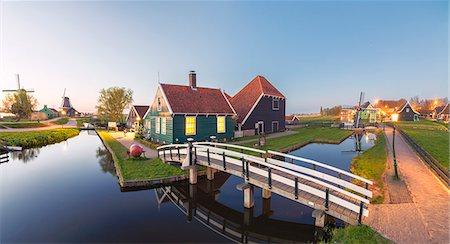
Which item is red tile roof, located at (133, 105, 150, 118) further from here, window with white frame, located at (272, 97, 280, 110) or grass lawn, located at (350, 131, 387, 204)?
grass lawn, located at (350, 131, 387, 204)

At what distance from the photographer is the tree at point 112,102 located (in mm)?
47312

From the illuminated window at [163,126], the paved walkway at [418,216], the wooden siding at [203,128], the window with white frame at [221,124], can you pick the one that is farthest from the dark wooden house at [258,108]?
the paved walkway at [418,216]

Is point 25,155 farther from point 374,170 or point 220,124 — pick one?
point 374,170

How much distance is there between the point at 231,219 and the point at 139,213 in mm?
4126

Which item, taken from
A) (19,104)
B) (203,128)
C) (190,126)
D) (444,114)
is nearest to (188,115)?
(190,126)

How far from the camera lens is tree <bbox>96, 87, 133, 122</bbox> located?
155 ft

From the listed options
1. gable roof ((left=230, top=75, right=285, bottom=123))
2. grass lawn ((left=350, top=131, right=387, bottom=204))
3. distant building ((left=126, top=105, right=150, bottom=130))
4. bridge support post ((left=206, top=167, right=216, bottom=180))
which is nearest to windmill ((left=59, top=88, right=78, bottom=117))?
distant building ((left=126, top=105, right=150, bottom=130))

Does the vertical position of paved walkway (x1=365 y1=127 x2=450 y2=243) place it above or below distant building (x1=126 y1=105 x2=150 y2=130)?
below

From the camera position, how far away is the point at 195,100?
23406mm

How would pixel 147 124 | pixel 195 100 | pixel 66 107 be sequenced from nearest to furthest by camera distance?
pixel 195 100 → pixel 147 124 → pixel 66 107

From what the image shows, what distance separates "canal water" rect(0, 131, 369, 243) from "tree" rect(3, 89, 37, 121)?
52.1 m

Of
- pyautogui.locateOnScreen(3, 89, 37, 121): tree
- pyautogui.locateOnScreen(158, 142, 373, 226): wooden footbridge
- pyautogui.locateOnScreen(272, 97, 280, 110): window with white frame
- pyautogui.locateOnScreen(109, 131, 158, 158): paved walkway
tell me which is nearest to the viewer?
pyautogui.locateOnScreen(158, 142, 373, 226): wooden footbridge

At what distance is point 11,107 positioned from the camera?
2042 inches

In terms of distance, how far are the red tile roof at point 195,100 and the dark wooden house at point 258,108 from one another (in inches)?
192
